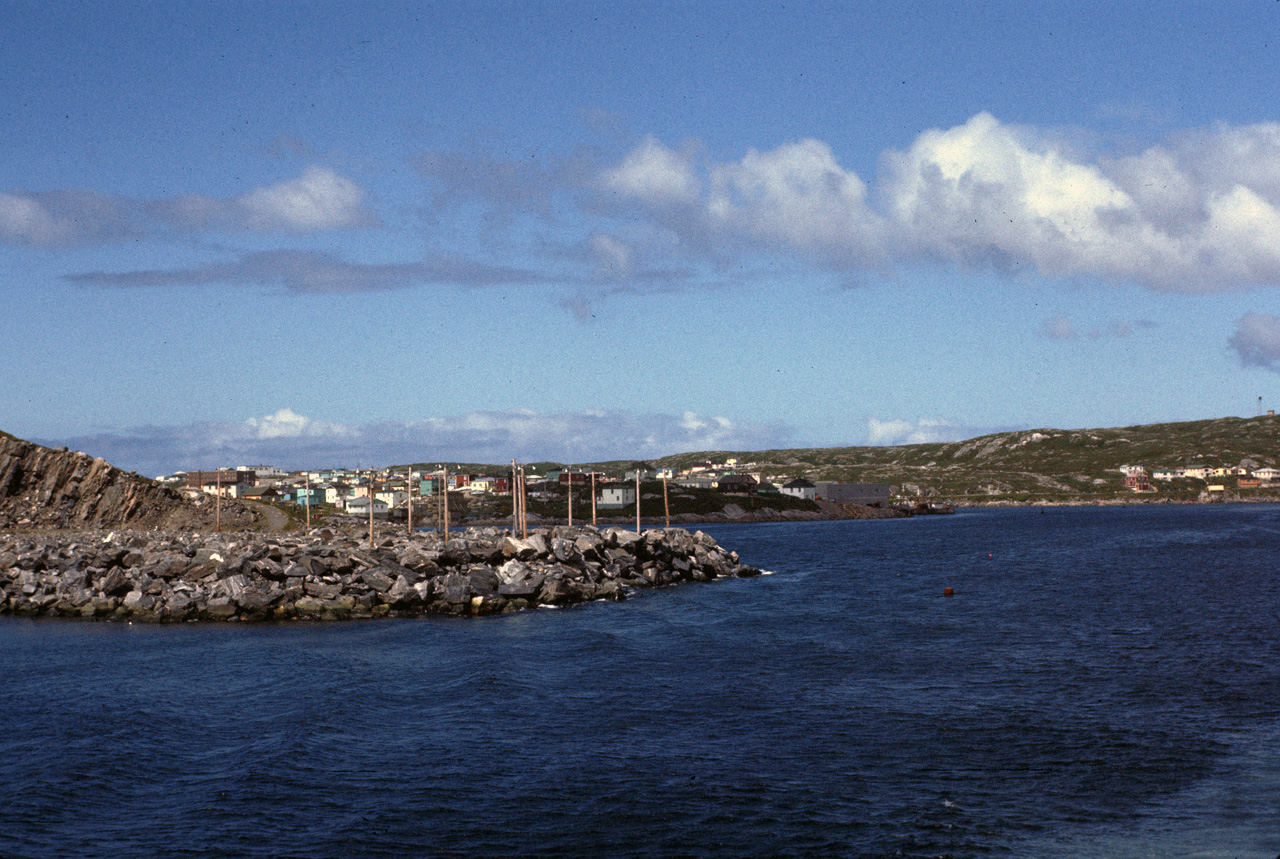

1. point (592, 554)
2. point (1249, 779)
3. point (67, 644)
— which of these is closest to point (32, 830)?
point (1249, 779)

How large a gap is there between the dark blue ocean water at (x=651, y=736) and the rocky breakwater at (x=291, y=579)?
11.2 ft

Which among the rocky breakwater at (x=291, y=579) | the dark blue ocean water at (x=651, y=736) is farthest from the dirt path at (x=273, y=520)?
the dark blue ocean water at (x=651, y=736)

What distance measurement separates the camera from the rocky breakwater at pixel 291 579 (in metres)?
51.4

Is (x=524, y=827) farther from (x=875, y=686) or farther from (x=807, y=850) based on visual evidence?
(x=875, y=686)

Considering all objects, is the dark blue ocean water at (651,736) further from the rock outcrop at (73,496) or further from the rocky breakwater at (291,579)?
the rock outcrop at (73,496)

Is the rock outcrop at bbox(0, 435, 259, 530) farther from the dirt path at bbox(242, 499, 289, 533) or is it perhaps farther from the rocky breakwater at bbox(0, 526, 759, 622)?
the rocky breakwater at bbox(0, 526, 759, 622)

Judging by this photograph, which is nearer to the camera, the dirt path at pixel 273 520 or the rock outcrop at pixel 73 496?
the rock outcrop at pixel 73 496

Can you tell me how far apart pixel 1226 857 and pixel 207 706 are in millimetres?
26167

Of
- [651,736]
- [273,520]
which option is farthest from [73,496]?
[651,736]

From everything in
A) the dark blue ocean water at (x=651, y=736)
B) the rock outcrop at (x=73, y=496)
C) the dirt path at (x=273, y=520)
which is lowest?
the dark blue ocean water at (x=651, y=736)

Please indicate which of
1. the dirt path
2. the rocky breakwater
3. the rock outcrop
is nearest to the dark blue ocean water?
the rocky breakwater

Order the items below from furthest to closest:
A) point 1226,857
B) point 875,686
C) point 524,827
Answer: point 875,686
point 524,827
point 1226,857

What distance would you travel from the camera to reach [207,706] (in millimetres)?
29641

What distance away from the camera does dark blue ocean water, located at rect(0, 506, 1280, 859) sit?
18484 millimetres
